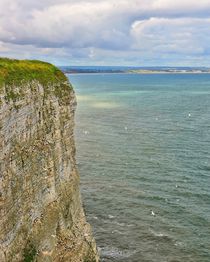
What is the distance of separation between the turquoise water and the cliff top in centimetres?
2157

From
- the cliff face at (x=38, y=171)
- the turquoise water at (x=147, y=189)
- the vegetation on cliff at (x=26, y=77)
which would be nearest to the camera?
the cliff face at (x=38, y=171)

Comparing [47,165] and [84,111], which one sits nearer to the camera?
[47,165]

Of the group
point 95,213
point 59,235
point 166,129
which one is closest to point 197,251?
point 95,213

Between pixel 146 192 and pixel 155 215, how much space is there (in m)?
7.04

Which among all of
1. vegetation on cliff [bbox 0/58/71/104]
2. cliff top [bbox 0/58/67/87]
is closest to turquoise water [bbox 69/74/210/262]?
vegetation on cliff [bbox 0/58/71/104]

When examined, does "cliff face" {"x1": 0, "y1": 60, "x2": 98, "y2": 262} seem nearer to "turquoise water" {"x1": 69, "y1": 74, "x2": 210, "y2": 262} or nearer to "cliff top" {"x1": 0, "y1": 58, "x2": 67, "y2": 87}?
"cliff top" {"x1": 0, "y1": 58, "x2": 67, "y2": 87}

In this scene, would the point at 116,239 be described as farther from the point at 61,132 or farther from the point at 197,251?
the point at 61,132

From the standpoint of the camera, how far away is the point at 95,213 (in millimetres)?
58438

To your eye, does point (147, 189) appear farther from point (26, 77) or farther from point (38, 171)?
point (26, 77)

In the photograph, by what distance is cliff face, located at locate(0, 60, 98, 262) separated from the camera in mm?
28328

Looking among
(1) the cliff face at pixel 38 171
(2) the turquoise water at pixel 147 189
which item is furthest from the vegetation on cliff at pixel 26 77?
(2) the turquoise water at pixel 147 189

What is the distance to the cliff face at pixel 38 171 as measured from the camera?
92.9ft

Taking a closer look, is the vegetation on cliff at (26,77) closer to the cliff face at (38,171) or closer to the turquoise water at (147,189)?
the cliff face at (38,171)

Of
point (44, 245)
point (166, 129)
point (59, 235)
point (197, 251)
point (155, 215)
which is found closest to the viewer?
point (44, 245)
